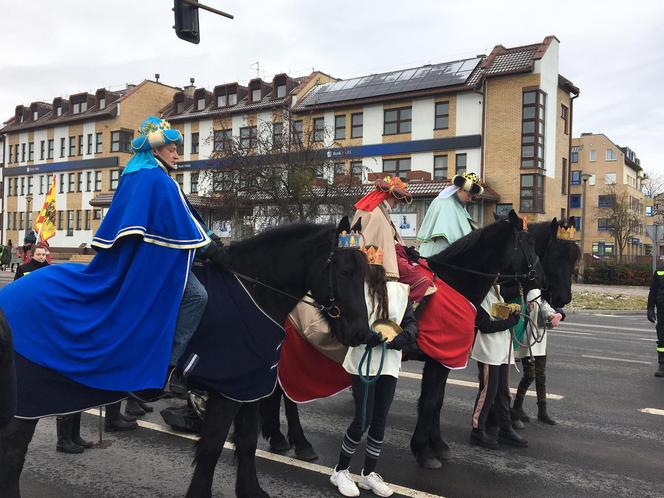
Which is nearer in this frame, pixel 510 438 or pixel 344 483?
pixel 344 483

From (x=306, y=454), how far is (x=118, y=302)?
2.61m

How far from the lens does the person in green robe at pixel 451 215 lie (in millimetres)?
5898

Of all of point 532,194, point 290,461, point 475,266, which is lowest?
point 290,461

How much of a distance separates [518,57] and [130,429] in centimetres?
3257

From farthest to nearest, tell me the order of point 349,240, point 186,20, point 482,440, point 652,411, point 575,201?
point 575,201
point 186,20
point 652,411
point 482,440
point 349,240

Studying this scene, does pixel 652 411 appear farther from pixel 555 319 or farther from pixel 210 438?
pixel 210 438

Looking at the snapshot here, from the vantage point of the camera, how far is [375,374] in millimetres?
4387

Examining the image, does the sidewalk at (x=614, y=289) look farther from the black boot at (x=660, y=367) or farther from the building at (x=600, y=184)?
the building at (x=600, y=184)

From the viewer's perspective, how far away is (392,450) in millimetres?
5535

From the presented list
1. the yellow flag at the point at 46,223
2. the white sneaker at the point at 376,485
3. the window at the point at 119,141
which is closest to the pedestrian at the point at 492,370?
the white sneaker at the point at 376,485

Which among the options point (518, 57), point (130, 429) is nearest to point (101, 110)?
point (518, 57)

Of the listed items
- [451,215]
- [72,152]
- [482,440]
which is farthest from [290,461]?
[72,152]

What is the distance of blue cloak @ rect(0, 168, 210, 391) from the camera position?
3.46 m

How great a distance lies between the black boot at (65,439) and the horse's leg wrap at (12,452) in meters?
1.97
